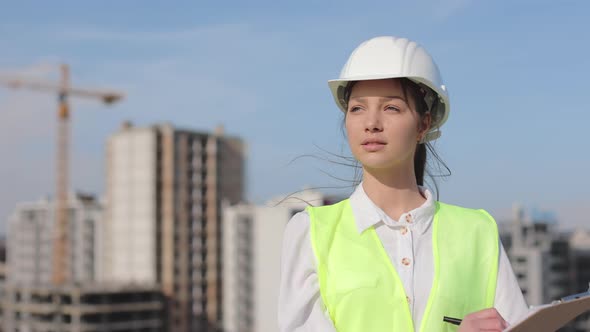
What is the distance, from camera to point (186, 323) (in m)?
63.8

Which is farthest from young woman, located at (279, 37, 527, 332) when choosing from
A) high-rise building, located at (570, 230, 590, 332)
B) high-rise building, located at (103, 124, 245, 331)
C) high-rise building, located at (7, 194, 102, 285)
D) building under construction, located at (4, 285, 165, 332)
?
high-rise building, located at (7, 194, 102, 285)

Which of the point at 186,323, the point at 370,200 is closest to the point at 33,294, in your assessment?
the point at 186,323

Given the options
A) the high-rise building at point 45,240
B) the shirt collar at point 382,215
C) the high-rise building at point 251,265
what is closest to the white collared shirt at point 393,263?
the shirt collar at point 382,215

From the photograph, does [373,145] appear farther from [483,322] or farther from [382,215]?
[483,322]

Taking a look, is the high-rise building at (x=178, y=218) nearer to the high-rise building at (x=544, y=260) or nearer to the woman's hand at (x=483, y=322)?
the high-rise building at (x=544, y=260)

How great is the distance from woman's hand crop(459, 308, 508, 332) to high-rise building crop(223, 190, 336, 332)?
50921 mm

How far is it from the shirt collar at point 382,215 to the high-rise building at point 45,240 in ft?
247

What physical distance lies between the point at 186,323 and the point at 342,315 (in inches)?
2491

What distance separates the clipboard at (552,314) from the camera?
2070 mm

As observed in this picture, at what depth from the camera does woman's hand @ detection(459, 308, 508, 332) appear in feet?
7.18

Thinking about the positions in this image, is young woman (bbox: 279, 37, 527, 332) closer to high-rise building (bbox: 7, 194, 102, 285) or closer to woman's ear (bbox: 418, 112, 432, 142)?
woman's ear (bbox: 418, 112, 432, 142)

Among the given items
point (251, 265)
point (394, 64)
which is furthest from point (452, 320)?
point (251, 265)

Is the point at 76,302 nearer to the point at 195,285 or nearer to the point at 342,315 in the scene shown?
the point at 195,285

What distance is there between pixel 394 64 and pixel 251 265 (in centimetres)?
5560
